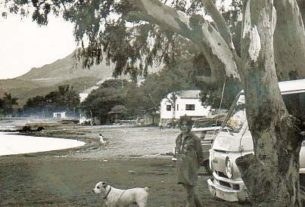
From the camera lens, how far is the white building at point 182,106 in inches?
223

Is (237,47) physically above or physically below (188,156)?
above

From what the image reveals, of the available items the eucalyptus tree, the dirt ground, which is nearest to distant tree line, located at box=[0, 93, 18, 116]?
the dirt ground

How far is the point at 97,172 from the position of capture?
7949 millimetres

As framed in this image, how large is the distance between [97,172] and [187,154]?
9.93 feet

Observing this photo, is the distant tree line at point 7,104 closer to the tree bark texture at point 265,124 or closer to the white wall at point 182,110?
the white wall at point 182,110

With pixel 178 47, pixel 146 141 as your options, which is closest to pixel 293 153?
pixel 146 141

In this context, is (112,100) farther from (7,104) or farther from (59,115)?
(7,104)

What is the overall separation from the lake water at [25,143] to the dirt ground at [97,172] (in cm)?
38

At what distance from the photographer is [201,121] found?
18.5ft

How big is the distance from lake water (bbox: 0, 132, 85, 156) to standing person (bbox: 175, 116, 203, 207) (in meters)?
1.75

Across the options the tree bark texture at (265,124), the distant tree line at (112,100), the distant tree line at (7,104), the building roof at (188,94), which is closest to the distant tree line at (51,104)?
the distant tree line at (112,100)

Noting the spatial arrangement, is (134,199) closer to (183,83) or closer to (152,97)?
(152,97)

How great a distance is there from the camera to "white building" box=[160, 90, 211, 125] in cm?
567

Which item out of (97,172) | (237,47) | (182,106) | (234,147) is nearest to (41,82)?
(182,106)
